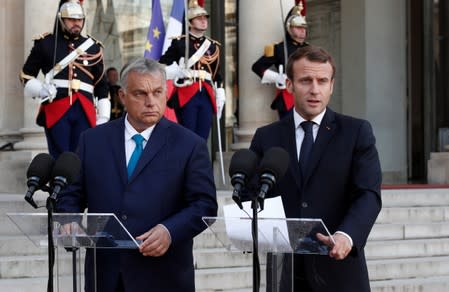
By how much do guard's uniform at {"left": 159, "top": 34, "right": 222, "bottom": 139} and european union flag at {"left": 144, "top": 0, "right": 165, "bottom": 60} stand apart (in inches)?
4.6

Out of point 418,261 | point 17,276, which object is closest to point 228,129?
point 418,261

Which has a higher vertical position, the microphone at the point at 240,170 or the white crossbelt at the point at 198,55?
the white crossbelt at the point at 198,55

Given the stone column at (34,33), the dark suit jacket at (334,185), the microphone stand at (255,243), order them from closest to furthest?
the microphone stand at (255,243) → the dark suit jacket at (334,185) → the stone column at (34,33)

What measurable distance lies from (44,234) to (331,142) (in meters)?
1.25

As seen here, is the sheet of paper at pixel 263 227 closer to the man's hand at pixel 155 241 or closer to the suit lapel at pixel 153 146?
the man's hand at pixel 155 241

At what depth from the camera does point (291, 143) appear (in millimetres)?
4430

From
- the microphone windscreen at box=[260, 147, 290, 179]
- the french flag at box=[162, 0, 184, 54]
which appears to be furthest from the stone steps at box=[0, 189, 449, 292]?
the microphone windscreen at box=[260, 147, 290, 179]

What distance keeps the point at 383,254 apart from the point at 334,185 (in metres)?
5.38

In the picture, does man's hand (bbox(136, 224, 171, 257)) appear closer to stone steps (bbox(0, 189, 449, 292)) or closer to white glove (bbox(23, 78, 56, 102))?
stone steps (bbox(0, 189, 449, 292))

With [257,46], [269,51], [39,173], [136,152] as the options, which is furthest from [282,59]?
[39,173]

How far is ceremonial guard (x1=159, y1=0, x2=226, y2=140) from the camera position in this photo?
35.8ft

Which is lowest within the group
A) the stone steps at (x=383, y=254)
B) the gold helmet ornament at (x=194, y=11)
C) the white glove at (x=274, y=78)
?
the stone steps at (x=383, y=254)

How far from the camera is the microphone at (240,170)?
12.8 ft

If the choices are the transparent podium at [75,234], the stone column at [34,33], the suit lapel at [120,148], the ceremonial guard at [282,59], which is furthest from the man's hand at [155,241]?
the ceremonial guard at [282,59]
